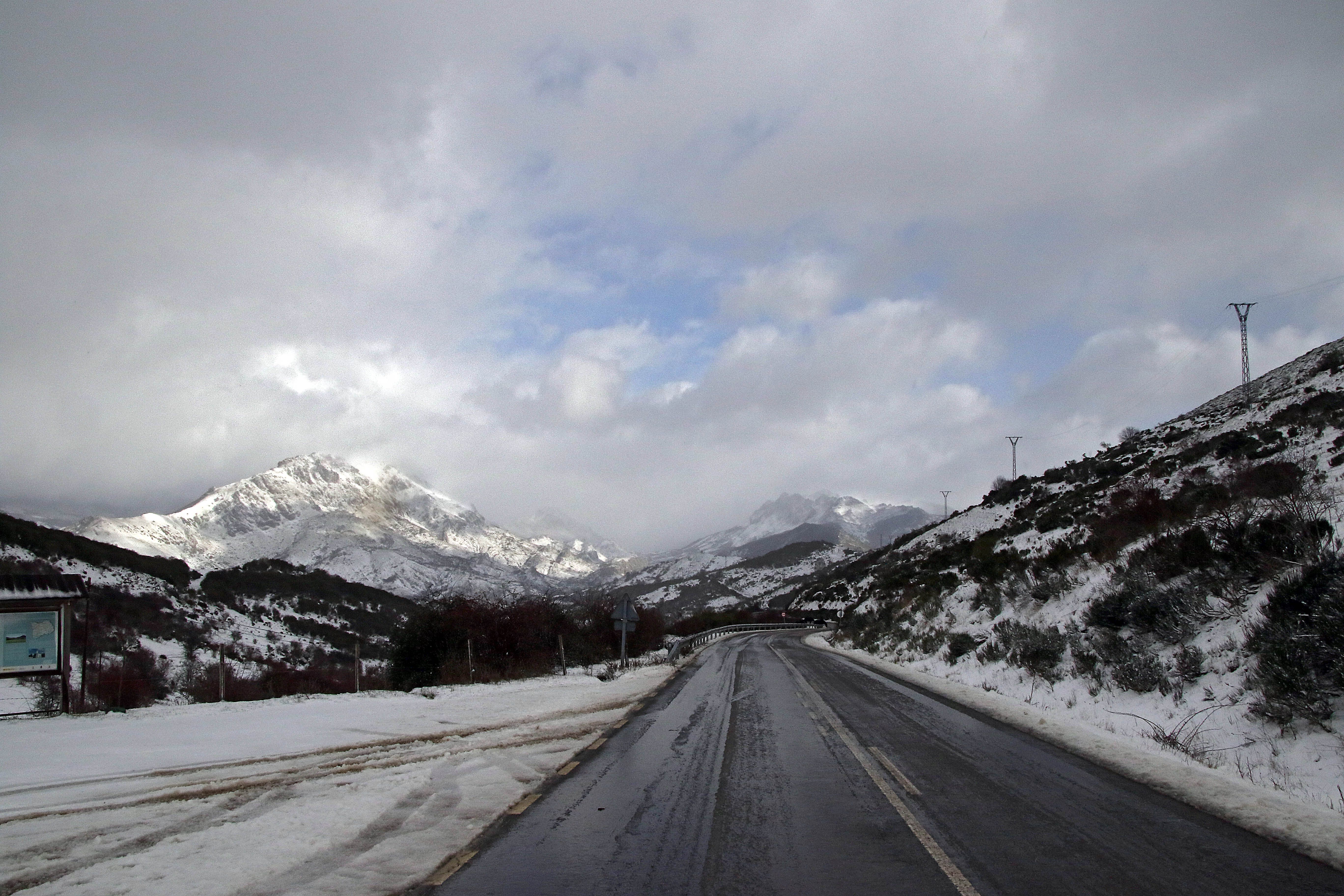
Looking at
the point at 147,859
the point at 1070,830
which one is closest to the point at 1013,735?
the point at 1070,830

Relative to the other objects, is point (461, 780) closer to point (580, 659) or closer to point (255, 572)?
point (580, 659)

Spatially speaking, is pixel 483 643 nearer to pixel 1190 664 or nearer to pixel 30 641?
pixel 30 641

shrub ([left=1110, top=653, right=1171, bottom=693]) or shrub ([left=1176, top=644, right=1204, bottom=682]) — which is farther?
shrub ([left=1110, top=653, right=1171, bottom=693])

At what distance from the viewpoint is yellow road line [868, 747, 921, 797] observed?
786cm

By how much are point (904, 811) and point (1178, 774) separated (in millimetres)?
3427

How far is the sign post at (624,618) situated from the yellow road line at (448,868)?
20.8 metres

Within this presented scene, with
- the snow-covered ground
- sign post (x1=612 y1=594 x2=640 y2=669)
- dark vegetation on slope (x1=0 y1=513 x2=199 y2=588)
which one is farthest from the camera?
dark vegetation on slope (x1=0 y1=513 x2=199 y2=588)

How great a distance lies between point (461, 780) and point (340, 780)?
1.35 m

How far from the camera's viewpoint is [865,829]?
6.61 m

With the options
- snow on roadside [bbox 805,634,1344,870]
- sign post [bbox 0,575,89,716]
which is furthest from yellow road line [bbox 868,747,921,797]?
sign post [bbox 0,575,89,716]

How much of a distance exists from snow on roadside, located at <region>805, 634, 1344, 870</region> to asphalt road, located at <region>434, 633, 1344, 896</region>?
237 mm

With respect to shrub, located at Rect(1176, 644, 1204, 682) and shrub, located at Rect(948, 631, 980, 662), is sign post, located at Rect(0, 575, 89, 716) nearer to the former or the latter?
shrub, located at Rect(1176, 644, 1204, 682)

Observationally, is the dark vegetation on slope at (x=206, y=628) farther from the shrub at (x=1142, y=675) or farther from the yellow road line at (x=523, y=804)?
the shrub at (x=1142, y=675)

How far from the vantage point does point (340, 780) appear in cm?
863
